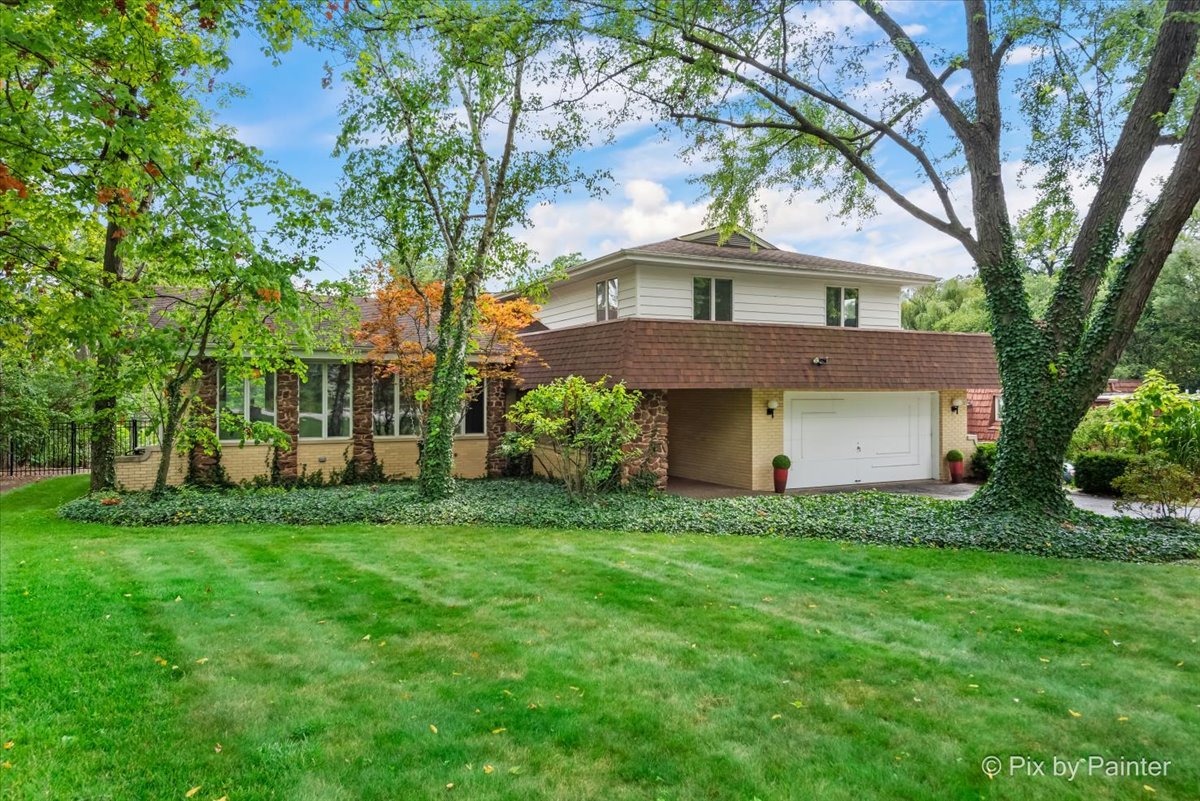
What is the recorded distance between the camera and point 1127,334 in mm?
9695

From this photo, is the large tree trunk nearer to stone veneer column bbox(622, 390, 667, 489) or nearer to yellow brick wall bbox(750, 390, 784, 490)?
stone veneer column bbox(622, 390, 667, 489)

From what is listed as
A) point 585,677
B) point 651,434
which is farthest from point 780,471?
point 585,677

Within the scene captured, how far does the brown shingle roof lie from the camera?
15.6m

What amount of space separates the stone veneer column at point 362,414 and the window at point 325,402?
164 mm

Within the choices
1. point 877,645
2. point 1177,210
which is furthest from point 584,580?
point 1177,210

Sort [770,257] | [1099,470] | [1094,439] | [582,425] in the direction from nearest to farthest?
1. [582,425]
2. [1099,470]
3. [1094,439]
4. [770,257]

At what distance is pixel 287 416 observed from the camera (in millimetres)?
14477

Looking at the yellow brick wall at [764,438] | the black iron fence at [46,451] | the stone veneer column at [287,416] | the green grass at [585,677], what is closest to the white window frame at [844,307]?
the yellow brick wall at [764,438]

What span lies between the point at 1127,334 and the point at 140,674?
1219 centimetres

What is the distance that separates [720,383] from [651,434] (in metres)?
1.69

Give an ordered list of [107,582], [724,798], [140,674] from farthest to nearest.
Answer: [107,582], [140,674], [724,798]

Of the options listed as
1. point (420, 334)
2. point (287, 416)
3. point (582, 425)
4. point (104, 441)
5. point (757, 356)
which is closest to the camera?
point (582, 425)

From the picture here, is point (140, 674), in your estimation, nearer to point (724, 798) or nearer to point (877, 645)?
point (724, 798)

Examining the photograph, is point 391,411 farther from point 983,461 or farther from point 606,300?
point 983,461
